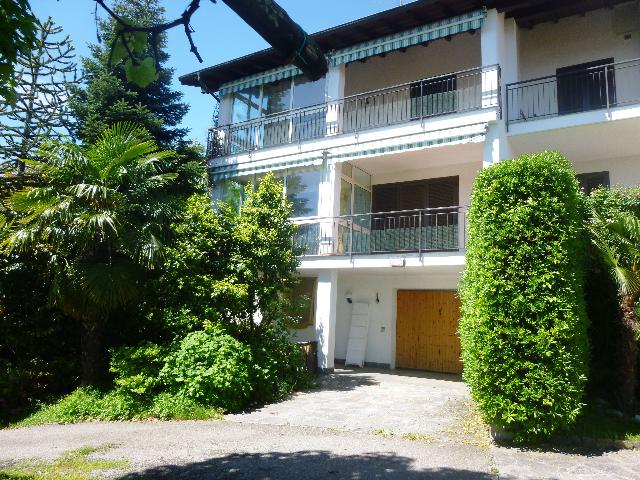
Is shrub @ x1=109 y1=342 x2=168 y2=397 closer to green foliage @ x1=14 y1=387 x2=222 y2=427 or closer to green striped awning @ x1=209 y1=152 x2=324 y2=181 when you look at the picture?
green foliage @ x1=14 y1=387 x2=222 y2=427

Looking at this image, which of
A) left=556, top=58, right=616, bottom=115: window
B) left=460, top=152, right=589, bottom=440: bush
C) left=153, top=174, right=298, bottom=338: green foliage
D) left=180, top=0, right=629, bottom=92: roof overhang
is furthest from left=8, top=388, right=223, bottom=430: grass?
left=556, top=58, right=616, bottom=115: window

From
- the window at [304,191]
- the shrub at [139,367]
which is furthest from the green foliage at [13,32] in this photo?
the window at [304,191]

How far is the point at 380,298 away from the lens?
1590 cm

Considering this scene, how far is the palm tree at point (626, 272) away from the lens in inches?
302

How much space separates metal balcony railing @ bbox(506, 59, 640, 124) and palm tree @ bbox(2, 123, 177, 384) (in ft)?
31.6

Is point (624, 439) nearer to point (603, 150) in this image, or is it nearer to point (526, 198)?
point (526, 198)

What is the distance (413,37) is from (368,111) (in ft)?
8.93

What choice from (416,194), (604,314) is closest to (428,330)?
(416,194)

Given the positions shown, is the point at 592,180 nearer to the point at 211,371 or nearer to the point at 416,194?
the point at 416,194

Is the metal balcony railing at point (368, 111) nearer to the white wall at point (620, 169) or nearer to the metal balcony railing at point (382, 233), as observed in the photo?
the metal balcony railing at point (382, 233)

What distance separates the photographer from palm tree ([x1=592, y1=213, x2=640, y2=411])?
302 inches

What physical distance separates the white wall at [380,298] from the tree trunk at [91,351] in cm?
813

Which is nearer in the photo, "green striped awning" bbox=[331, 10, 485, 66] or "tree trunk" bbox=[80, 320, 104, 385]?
"tree trunk" bbox=[80, 320, 104, 385]

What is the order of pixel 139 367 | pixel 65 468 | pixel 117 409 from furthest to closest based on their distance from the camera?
pixel 139 367
pixel 117 409
pixel 65 468
